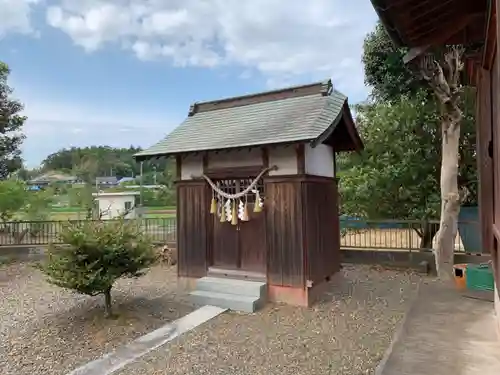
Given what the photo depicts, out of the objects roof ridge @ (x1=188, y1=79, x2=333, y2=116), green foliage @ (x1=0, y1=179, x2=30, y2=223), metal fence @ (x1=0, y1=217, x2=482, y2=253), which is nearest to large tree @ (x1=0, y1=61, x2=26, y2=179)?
green foliage @ (x1=0, y1=179, x2=30, y2=223)

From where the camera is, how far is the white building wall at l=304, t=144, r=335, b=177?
22.2 ft

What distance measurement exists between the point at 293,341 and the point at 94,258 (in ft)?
9.88

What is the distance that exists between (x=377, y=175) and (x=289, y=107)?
3.58 meters

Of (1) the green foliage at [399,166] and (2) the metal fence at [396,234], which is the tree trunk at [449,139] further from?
(1) the green foliage at [399,166]

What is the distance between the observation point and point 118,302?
6688 mm

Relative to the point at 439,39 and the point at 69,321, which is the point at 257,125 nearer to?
the point at 439,39

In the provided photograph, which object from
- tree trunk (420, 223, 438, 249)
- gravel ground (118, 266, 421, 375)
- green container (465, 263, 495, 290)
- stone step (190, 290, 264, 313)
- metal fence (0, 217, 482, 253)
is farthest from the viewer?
tree trunk (420, 223, 438, 249)

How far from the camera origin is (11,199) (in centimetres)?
1225

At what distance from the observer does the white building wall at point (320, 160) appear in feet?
22.2

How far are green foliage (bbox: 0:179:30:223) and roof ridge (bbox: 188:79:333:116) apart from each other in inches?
287

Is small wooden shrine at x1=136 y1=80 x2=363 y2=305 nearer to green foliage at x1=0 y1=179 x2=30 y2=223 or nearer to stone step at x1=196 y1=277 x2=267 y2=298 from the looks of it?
stone step at x1=196 y1=277 x2=267 y2=298

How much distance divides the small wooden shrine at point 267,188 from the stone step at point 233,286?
6.8 inches

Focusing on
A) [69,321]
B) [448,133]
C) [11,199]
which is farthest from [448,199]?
[11,199]

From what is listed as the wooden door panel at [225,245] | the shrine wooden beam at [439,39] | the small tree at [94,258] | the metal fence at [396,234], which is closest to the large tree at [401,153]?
the metal fence at [396,234]
